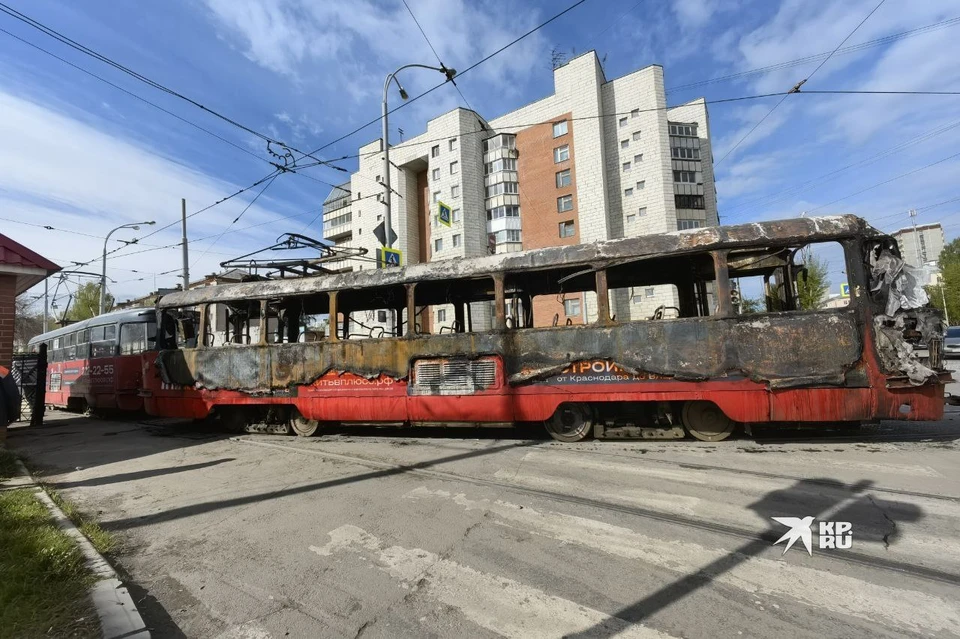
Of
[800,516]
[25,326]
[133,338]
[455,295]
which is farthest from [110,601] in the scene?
[25,326]

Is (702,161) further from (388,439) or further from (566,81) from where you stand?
(388,439)

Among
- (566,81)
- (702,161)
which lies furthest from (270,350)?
(702,161)

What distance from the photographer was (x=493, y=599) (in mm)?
2766

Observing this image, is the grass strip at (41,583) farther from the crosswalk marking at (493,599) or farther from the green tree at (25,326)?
the green tree at (25,326)

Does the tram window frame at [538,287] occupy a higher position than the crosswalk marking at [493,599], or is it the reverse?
the tram window frame at [538,287]

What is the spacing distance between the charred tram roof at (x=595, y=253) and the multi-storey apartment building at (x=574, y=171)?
23.8 m

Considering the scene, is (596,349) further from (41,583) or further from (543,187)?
(543,187)

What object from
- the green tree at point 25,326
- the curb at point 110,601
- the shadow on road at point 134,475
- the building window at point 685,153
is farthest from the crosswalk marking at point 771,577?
the green tree at point 25,326

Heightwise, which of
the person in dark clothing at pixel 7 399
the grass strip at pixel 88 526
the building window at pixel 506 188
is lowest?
the grass strip at pixel 88 526

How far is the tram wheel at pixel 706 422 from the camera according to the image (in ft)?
21.0

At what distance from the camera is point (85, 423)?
1247 cm

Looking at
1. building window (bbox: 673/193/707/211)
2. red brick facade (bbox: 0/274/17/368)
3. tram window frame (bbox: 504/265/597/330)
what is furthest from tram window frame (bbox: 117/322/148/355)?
building window (bbox: 673/193/707/211)

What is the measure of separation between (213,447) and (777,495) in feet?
28.6

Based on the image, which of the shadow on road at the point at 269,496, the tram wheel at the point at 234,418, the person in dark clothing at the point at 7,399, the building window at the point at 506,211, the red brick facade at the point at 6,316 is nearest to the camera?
the shadow on road at the point at 269,496
